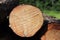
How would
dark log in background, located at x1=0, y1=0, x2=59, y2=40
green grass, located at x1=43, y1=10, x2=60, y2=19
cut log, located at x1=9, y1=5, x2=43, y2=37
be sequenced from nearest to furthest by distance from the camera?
cut log, located at x1=9, y1=5, x2=43, y2=37 < dark log in background, located at x1=0, y1=0, x2=59, y2=40 < green grass, located at x1=43, y1=10, x2=60, y2=19

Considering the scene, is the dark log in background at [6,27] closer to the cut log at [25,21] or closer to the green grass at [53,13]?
the cut log at [25,21]

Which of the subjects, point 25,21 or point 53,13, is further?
point 53,13

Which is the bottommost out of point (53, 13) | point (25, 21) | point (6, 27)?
point (53, 13)

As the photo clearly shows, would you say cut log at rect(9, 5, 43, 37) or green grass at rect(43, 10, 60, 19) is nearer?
cut log at rect(9, 5, 43, 37)

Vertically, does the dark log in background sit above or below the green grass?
above

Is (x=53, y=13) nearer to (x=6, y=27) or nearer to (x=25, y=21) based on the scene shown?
(x=6, y=27)

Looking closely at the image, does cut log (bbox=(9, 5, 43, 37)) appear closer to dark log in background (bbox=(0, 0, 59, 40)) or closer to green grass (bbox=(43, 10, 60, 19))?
dark log in background (bbox=(0, 0, 59, 40))

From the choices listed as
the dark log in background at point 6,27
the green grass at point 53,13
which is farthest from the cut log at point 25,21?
the green grass at point 53,13

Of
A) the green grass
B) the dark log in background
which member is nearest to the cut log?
the dark log in background

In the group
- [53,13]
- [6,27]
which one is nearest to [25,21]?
[6,27]
